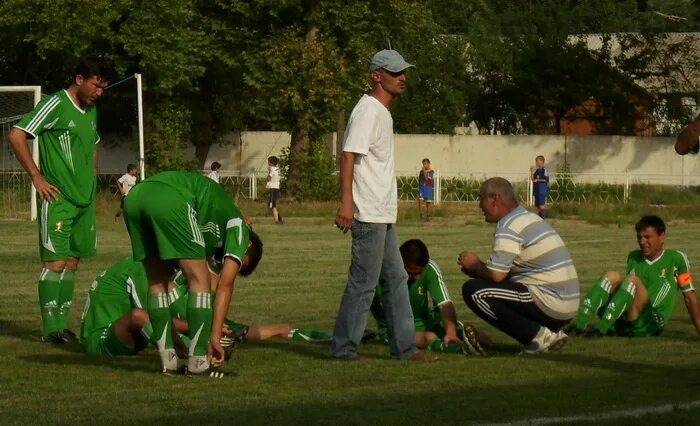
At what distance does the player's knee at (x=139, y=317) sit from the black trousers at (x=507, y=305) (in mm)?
2239

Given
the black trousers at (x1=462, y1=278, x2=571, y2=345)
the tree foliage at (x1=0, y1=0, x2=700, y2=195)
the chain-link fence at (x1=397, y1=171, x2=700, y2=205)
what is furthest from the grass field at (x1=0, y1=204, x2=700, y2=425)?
the tree foliage at (x1=0, y1=0, x2=700, y2=195)

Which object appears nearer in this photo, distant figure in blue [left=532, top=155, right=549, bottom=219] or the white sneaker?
the white sneaker

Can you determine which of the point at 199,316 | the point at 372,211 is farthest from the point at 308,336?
the point at 199,316

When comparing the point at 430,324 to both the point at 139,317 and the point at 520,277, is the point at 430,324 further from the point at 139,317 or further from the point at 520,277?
the point at 139,317

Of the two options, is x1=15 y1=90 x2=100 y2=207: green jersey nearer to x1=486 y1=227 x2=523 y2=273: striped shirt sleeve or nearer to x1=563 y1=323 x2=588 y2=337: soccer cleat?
x1=486 y1=227 x2=523 y2=273: striped shirt sleeve

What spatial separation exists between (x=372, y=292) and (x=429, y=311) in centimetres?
147

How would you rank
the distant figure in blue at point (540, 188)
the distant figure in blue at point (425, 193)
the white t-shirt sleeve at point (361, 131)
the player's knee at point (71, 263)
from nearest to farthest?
1. the white t-shirt sleeve at point (361, 131)
2. the player's knee at point (71, 263)
3. the distant figure in blue at point (540, 188)
4. the distant figure in blue at point (425, 193)

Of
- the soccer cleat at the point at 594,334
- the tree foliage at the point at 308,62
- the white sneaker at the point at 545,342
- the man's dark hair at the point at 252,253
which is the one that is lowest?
the soccer cleat at the point at 594,334

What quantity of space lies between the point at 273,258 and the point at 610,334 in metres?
10.9

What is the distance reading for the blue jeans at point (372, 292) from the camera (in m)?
10.4

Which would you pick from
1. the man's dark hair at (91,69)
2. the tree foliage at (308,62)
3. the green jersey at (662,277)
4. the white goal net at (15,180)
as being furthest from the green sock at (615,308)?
the tree foliage at (308,62)

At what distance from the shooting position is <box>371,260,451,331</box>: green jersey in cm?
1138

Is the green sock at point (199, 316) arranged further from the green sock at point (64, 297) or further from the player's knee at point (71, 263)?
the player's knee at point (71, 263)

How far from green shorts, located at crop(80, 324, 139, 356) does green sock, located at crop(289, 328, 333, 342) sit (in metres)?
1.64
